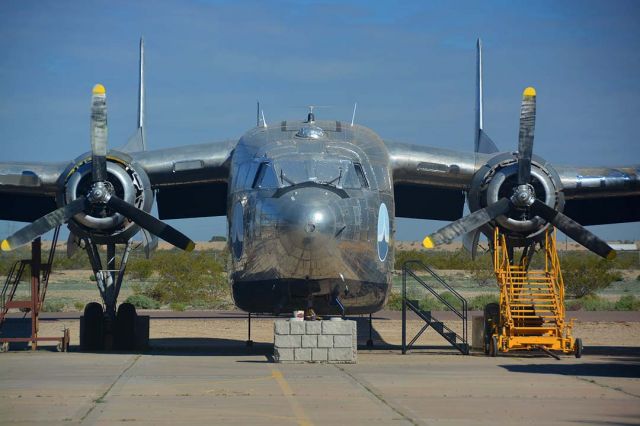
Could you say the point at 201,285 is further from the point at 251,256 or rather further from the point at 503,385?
the point at 503,385

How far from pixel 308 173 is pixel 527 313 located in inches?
261

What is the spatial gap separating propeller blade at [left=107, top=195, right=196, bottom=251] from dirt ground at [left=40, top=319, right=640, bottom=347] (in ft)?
15.3

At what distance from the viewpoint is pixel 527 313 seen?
2409cm

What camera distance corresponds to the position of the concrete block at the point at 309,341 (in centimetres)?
2041

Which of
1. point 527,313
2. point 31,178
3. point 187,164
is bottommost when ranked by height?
point 527,313

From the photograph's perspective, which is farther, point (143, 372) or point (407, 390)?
point (143, 372)

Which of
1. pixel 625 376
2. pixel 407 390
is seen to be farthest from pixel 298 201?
pixel 625 376

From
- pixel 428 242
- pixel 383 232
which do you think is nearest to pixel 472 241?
pixel 428 242

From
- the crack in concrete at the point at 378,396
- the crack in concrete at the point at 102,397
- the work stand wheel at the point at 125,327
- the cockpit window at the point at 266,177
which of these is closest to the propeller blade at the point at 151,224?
the work stand wheel at the point at 125,327

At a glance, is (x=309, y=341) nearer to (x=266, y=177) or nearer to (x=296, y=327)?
(x=296, y=327)

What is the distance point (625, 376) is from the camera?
59.8 feet

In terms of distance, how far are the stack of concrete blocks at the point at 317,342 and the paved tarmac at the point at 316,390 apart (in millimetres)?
329

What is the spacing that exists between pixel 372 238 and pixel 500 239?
4.46 m

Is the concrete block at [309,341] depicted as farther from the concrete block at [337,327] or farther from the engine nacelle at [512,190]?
the engine nacelle at [512,190]
